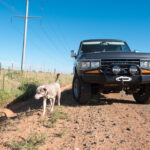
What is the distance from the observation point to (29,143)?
8.65 feet

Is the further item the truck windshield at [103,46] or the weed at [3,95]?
the weed at [3,95]

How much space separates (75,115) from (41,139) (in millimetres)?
1467

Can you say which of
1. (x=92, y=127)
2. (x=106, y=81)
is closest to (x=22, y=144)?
(x=92, y=127)

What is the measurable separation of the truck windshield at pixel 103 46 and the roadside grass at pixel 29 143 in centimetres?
388

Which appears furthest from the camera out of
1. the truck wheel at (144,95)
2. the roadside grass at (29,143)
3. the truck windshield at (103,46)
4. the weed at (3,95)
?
the weed at (3,95)

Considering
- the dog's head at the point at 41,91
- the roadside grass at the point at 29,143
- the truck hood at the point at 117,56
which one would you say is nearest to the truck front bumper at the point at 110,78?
the truck hood at the point at 117,56

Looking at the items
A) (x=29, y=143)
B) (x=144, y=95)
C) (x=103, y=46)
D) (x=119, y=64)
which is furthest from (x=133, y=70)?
(x=29, y=143)

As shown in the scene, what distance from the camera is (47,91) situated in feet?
14.3

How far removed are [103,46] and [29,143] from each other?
4.44m

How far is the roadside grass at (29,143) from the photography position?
8.16 ft

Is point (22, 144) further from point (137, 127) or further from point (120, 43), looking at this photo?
point (120, 43)

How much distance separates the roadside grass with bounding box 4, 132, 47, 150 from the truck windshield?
3.88 metres

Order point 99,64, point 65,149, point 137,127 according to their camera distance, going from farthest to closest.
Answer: point 99,64 → point 137,127 → point 65,149

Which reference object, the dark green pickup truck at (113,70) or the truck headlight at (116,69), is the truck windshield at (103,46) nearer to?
the dark green pickup truck at (113,70)
